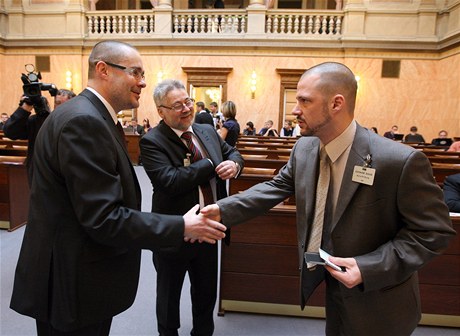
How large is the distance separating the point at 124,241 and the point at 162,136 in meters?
0.92

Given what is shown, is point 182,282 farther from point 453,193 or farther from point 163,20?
point 163,20

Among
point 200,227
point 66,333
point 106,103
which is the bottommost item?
point 66,333

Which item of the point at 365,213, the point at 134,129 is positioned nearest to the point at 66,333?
the point at 365,213

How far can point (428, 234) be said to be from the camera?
114 centimetres

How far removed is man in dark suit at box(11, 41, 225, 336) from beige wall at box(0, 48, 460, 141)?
10.2 metres

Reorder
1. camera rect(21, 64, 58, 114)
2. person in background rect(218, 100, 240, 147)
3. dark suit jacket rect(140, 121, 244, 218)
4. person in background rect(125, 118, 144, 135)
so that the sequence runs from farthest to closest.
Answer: person in background rect(125, 118, 144, 135)
person in background rect(218, 100, 240, 147)
camera rect(21, 64, 58, 114)
dark suit jacket rect(140, 121, 244, 218)

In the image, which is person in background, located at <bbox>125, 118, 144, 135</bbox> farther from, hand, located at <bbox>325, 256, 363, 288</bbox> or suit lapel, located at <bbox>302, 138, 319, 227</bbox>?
hand, located at <bbox>325, 256, 363, 288</bbox>

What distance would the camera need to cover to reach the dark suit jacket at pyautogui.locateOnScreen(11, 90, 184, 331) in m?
1.12

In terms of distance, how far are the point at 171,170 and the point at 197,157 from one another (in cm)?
23


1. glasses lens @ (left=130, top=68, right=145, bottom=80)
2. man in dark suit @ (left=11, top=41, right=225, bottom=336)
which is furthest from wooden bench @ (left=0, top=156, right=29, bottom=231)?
glasses lens @ (left=130, top=68, right=145, bottom=80)

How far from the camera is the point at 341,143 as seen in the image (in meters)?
1.32

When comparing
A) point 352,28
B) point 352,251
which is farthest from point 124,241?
point 352,28

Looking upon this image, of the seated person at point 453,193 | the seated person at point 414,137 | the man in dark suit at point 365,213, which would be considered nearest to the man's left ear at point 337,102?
the man in dark suit at point 365,213

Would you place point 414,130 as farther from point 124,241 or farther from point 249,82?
point 124,241
